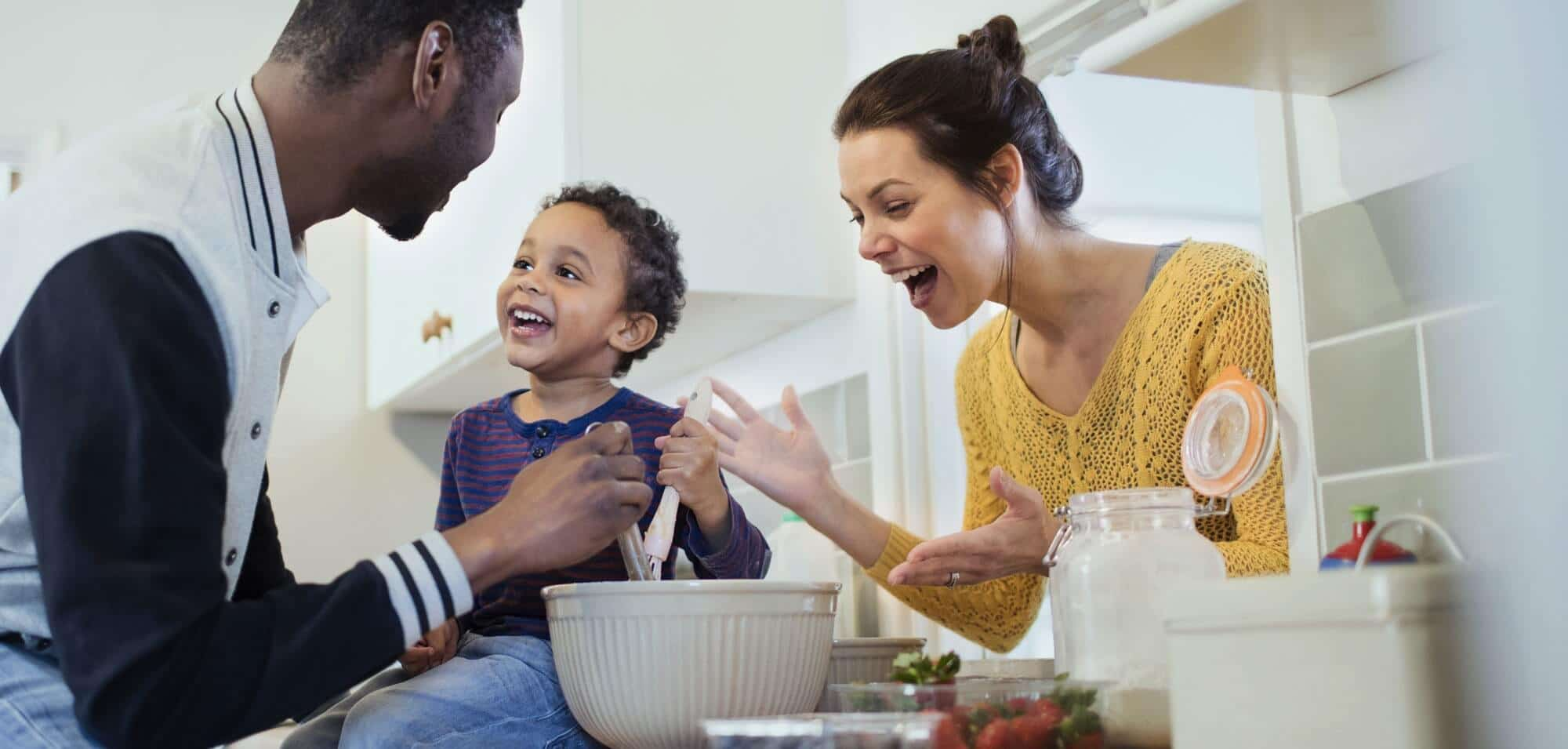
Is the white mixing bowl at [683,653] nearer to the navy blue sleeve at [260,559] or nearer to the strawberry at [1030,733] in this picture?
the strawberry at [1030,733]

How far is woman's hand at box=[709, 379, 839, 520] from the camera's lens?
1.46 meters

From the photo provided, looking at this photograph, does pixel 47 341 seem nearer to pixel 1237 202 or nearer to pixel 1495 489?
pixel 1495 489

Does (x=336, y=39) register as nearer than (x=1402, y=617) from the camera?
No

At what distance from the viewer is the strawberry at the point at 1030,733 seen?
2.20ft

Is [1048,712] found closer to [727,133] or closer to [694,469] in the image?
[694,469]

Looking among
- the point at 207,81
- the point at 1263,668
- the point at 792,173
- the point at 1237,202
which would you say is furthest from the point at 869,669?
the point at 207,81

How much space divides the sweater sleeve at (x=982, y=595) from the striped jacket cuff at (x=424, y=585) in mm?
769

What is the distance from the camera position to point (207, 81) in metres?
2.81

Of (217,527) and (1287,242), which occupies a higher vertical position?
(1287,242)

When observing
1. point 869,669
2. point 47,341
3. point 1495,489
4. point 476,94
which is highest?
point 476,94

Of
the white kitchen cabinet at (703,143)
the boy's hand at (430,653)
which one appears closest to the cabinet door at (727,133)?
the white kitchen cabinet at (703,143)

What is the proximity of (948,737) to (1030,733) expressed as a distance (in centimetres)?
4

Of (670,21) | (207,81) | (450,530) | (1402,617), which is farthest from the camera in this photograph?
(207,81)

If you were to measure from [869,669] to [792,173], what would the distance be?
101cm
